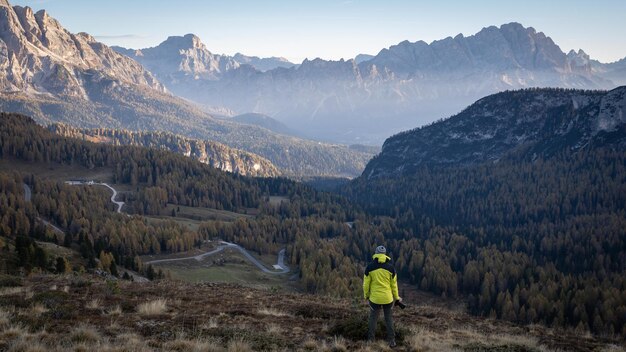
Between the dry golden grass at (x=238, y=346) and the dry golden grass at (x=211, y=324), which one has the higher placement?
the dry golden grass at (x=238, y=346)

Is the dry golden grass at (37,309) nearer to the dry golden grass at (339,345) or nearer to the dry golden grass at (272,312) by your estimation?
the dry golden grass at (272,312)

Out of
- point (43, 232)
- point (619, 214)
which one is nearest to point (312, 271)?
point (43, 232)

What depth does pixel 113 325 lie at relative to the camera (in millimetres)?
21766

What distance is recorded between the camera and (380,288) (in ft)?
74.7

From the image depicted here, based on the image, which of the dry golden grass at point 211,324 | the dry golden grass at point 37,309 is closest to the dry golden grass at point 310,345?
the dry golden grass at point 211,324

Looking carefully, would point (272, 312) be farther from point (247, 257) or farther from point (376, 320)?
point (247, 257)

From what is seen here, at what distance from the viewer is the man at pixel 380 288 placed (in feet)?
73.9

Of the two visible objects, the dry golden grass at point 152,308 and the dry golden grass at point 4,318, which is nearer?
the dry golden grass at point 4,318

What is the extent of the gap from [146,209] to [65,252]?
114 meters

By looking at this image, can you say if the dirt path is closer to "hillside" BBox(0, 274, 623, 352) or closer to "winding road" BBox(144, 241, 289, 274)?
"winding road" BBox(144, 241, 289, 274)

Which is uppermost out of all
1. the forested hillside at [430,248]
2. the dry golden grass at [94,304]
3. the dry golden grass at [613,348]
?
the dry golden grass at [94,304]

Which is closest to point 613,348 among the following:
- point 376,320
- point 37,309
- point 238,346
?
point 376,320

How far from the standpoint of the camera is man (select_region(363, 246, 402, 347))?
22531mm

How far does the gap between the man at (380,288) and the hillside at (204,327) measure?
0.95 metres
